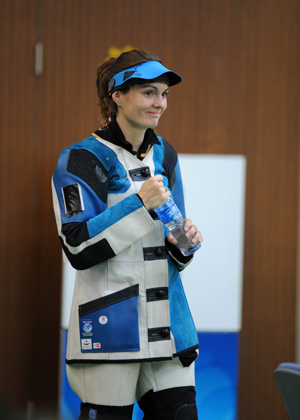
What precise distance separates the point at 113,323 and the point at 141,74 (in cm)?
72

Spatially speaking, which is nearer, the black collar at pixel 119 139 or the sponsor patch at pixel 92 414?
the sponsor patch at pixel 92 414

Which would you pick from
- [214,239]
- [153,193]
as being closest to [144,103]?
[153,193]

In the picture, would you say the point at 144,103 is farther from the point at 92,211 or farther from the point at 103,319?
the point at 103,319

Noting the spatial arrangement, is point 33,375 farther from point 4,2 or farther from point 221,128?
point 4,2

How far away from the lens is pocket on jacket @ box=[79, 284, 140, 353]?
1788 millimetres

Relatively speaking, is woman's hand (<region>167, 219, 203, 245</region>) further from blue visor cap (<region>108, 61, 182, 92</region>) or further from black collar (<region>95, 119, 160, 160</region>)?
blue visor cap (<region>108, 61, 182, 92</region>)

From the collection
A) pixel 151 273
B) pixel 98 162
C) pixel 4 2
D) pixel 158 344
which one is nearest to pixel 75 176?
pixel 98 162

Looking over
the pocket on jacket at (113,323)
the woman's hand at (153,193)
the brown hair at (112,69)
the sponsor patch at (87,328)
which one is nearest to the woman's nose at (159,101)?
the brown hair at (112,69)

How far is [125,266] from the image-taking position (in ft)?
5.98

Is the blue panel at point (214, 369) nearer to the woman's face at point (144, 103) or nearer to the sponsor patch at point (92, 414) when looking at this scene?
the sponsor patch at point (92, 414)

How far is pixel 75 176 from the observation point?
1799 millimetres

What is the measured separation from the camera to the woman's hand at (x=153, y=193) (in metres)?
1.74

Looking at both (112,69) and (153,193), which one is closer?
(153,193)

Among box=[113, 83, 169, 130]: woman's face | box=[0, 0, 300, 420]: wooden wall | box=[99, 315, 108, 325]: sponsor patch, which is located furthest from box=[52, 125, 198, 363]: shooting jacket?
box=[0, 0, 300, 420]: wooden wall
